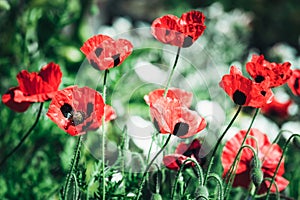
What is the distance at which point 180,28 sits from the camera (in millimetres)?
823

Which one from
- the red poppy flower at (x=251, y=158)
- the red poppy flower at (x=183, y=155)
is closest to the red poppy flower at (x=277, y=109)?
the red poppy flower at (x=251, y=158)

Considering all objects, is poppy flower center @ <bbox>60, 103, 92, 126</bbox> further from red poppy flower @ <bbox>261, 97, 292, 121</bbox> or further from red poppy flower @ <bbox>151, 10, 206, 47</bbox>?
red poppy flower @ <bbox>261, 97, 292, 121</bbox>

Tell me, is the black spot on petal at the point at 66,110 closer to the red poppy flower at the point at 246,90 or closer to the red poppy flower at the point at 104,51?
the red poppy flower at the point at 104,51

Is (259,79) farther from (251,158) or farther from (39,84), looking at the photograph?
(39,84)

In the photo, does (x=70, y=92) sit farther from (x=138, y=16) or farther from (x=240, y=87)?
(x=138, y=16)

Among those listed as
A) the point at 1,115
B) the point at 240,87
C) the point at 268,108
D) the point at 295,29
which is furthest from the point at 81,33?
the point at 295,29

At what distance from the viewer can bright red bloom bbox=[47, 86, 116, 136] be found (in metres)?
0.75

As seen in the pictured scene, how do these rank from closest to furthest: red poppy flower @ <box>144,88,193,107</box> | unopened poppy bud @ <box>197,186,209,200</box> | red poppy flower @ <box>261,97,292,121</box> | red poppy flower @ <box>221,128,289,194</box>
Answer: unopened poppy bud @ <box>197,186,209,200</box>, red poppy flower @ <box>144,88,193,107</box>, red poppy flower @ <box>221,128,289,194</box>, red poppy flower @ <box>261,97,292,121</box>

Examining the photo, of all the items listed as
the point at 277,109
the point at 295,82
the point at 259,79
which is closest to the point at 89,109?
the point at 259,79

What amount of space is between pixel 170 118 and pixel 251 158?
29 cm

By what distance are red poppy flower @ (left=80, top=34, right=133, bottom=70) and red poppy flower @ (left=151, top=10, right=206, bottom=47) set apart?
0.06 metres

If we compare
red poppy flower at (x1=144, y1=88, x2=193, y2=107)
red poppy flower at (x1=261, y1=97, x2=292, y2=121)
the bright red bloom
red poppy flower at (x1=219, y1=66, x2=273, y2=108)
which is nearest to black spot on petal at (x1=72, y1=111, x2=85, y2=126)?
the bright red bloom

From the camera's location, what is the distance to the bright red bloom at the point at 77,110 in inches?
29.6

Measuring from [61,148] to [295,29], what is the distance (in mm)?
2622
